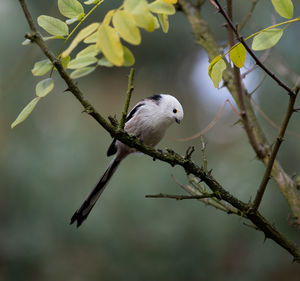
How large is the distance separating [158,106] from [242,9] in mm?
2343

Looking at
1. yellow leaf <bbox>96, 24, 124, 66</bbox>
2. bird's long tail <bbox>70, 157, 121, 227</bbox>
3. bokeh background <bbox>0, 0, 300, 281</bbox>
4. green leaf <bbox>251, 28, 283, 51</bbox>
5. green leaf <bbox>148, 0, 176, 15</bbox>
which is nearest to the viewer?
yellow leaf <bbox>96, 24, 124, 66</bbox>

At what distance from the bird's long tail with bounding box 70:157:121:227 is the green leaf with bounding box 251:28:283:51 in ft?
5.43

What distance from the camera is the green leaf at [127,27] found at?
1.08 m

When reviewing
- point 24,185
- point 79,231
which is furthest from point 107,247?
point 24,185

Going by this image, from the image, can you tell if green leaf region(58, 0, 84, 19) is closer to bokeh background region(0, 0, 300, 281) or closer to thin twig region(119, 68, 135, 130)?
thin twig region(119, 68, 135, 130)

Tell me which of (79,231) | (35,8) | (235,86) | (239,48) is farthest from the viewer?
(35,8)

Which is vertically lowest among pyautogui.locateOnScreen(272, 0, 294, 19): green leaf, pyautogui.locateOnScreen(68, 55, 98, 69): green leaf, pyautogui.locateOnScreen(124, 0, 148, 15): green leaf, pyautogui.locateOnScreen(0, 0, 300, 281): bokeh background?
pyautogui.locateOnScreen(0, 0, 300, 281): bokeh background

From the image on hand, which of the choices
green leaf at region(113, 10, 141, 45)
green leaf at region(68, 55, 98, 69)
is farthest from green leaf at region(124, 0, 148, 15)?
green leaf at region(68, 55, 98, 69)

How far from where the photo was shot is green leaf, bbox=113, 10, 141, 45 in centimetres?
108

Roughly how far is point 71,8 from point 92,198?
1.64m

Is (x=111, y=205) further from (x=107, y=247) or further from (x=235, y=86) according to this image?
(x=235, y=86)

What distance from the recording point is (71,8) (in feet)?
4.69

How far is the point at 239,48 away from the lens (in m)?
1.34

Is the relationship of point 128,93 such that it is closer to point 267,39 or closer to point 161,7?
point 161,7
